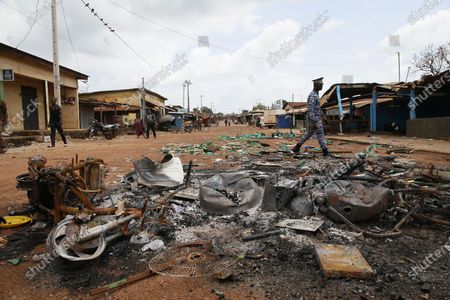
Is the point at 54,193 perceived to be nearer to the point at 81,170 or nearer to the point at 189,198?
the point at 81,170

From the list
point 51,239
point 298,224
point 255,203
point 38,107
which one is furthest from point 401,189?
point 38,107

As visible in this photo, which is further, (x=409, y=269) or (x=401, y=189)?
(x=401, y=189)

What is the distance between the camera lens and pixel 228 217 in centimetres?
351

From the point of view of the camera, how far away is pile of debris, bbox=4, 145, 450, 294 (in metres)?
2.52

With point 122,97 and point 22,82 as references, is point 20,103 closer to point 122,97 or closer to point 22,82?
point 22,82

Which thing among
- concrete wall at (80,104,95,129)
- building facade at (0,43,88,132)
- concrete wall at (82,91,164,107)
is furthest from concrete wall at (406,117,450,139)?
concrete wall at (82,91,164,107)

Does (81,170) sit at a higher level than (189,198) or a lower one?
higher

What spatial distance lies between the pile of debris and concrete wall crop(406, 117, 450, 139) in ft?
31.7

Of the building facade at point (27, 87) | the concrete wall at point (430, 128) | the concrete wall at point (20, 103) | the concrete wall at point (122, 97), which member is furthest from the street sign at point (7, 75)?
the concrete wall at point (122, 97)

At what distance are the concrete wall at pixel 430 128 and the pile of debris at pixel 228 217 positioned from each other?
967cm

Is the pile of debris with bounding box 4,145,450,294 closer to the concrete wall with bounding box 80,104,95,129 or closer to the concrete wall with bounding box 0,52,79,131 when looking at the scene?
the concrete wall with bounding box 0,52,79,131

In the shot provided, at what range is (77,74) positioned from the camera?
71.1ft

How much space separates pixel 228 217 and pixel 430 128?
12.8 meters

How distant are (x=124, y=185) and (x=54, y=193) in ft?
6.78
